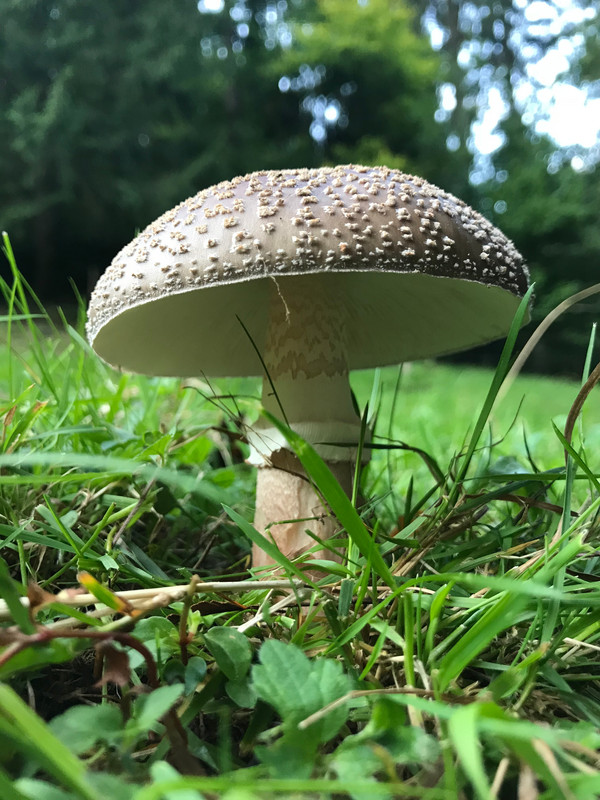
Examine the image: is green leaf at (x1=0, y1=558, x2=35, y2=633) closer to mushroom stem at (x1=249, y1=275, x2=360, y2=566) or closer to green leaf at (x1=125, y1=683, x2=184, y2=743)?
green leaf at (x1=125, y1=683, x2=184, y2=743)

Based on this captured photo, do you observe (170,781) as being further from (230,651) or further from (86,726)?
(230,651)

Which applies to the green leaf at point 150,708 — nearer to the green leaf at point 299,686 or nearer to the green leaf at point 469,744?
the green leaf at point 299,686

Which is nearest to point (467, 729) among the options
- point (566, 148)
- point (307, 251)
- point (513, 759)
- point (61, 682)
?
point (513, 759)

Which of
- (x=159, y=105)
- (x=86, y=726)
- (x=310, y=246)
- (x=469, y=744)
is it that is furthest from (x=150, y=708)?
(x=159, y=105)

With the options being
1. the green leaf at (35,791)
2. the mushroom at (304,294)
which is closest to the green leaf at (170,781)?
the green leaf at (35,791)

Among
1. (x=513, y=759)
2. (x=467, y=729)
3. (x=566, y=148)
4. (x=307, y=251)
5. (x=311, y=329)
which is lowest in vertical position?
(x=513, y=759)

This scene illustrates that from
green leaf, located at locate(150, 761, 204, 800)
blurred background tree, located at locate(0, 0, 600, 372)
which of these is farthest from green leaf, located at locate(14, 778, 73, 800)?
blurred background tree, located at locate(0, 0, 600, 372)

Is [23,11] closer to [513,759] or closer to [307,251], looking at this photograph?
[307,251]
